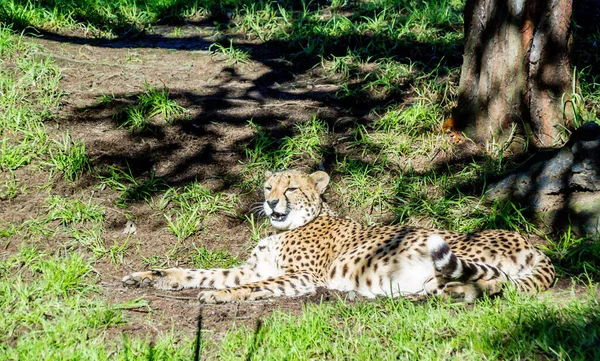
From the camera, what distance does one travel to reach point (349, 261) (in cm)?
494

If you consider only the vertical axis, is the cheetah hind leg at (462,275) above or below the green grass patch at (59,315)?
above

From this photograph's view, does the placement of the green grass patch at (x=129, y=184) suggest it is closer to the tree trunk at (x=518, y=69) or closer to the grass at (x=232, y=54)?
the grass at (x=232, y=54)

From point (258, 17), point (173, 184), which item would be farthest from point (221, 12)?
point (173, 184)

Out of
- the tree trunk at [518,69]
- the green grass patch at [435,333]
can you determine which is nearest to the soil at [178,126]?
the green grass patch at [435,333]

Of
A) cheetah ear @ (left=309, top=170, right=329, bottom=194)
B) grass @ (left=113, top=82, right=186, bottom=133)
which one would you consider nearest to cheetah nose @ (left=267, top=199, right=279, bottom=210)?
cheetah ear @ (left=309, top=170, right=329, bottom=194)

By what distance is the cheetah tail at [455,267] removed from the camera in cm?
405

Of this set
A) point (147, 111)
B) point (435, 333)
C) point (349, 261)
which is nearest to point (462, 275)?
→ point (435, 333)

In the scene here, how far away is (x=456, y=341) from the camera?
12.4ft

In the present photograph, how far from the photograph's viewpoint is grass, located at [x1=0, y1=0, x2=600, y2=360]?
3.90 meters

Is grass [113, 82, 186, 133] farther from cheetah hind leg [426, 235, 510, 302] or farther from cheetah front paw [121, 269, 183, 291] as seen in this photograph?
cheetah hind leg [426, 235, 510, 302]

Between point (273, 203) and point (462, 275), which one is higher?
point (462, 275)

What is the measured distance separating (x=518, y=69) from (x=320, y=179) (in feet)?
5.76

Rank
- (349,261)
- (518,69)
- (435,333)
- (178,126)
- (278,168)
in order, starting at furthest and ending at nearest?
(178,126) → (278,168) → (518,69) → (349,261) → (435,333)

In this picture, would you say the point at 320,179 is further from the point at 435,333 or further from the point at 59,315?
the point at 59,315
